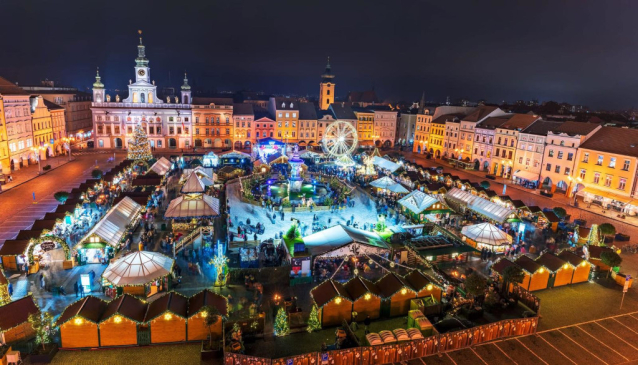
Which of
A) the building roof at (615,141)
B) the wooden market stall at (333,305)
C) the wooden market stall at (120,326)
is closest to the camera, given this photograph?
the wooden market stall at (120,326)

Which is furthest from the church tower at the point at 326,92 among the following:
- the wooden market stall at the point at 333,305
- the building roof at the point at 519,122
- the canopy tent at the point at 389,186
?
the wooden market stall at the point at 333,305

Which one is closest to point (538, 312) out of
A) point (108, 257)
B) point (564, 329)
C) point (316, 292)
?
point (564, 329)

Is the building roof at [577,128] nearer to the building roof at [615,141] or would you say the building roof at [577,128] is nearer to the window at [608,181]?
the building roof at [615,141]

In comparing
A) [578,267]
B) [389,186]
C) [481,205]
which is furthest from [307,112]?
[578,267]

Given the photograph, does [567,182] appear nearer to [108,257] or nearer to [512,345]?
[512,345]

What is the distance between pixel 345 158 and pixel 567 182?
84.9 feet

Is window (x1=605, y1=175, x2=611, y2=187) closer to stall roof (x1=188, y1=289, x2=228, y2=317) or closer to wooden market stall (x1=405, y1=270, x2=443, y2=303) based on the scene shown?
wooden market stall (x1=405, y1=270, x2=443, y2=303)

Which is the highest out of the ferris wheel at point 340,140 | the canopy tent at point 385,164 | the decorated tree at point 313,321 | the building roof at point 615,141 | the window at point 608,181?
the building roof at point 615,141

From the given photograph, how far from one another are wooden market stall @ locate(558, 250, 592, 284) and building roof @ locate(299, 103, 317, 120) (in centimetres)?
5838

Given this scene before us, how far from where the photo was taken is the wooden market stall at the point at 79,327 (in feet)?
47.6

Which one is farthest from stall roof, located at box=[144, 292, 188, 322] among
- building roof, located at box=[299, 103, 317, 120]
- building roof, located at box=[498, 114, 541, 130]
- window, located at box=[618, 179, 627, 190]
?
building roof, located at box=[299, 103, 317, 120]

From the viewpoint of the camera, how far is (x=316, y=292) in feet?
57.5

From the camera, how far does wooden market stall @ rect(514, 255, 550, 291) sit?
20.3 metres

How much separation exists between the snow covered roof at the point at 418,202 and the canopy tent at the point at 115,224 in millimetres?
20734
